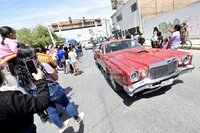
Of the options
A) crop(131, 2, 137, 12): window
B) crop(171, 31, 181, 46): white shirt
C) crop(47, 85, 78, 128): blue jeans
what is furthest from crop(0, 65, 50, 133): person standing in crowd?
crop(131, 2, 137, 12): window

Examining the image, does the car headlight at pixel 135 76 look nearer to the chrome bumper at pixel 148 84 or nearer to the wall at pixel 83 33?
the chrome bumper at pixel 148 84

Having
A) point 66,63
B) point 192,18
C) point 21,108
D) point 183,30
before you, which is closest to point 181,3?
point 192,18

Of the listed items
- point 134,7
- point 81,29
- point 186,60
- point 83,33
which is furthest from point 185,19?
point 81,29

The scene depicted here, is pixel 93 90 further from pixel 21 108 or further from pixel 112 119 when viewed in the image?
pixel 21 108

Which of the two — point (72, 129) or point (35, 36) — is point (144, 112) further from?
point (35, 36)

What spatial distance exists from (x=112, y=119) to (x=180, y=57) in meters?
2.42

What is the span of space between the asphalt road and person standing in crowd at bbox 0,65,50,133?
1901mm

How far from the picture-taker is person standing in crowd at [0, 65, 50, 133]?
1.47 m

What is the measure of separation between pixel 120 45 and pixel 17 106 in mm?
5303

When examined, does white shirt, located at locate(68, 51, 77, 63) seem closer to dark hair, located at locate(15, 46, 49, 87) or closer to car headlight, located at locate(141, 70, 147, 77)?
car headlight, located at locate(141, 70, 147, 77)

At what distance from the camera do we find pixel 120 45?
21.1 ft

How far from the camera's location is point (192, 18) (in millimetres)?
14930

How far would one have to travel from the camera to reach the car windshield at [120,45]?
6.36 meters

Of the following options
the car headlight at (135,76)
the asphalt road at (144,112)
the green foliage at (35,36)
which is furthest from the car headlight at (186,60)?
the green foliage at (35,36)
